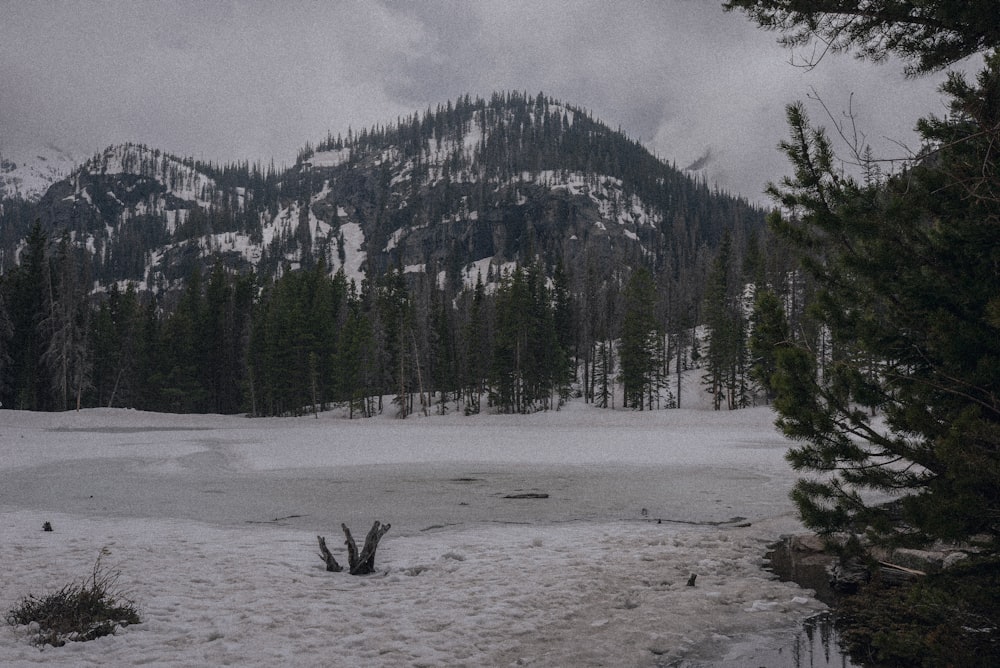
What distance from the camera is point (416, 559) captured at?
801 centimetres

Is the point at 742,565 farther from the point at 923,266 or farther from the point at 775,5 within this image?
the point at 775,5

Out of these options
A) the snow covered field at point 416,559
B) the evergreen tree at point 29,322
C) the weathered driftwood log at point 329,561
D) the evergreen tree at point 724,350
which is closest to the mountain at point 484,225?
the evergreen tree at point 724,350

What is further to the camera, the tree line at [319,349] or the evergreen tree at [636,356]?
the evergreen tree at [636,356]

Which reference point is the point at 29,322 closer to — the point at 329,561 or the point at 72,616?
the point at 329,561

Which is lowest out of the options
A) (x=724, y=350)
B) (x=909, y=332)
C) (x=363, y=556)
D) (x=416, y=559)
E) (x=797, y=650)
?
(x=416, y=559)

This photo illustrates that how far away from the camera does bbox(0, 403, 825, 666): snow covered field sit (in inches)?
200

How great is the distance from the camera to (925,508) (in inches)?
154

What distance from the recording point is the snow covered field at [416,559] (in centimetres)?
507

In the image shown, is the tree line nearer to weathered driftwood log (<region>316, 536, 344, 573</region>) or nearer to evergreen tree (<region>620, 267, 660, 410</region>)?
evergreen tree (<region>620, 267, 660, 410</region>)

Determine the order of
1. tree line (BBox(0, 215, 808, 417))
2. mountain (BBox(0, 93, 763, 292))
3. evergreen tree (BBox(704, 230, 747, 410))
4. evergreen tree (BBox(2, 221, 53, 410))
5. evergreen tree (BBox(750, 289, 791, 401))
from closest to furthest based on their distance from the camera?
evergreen tree (BBox(750, 289, 791, 401)) → evergreen tree (BBox(2, 221, 53, 410)) → tree line (BBox(0, 215, 808, 417)) → evergreen tree (BBox(704, 230, 747, 410)) → mountain (BBox(0, 93, 763, 292))

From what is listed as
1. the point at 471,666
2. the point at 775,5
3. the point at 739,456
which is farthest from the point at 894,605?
the point at 739,456

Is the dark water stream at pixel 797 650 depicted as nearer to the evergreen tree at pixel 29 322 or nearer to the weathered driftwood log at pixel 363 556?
the weathered driftwood log at pixel 363 556

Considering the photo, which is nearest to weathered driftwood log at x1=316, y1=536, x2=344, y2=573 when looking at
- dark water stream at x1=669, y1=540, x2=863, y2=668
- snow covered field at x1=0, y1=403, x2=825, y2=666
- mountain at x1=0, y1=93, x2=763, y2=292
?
snow covered field at x1=0, y1=403, x2=825, y2=666

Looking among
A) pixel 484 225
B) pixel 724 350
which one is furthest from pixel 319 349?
pixel 484 225
